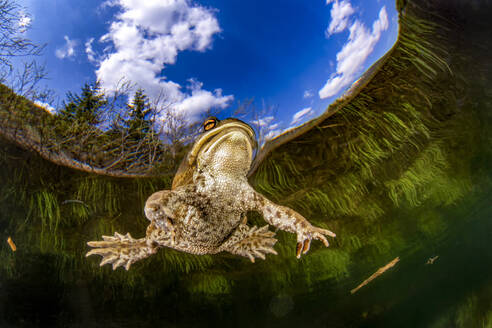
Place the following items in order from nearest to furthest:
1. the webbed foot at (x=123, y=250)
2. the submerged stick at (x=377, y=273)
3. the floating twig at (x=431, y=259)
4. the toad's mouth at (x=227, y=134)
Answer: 1. the toad's mouth at (x=227, y=134)
2. the webbed foot at (x=123, y=250)
3. the submerged stick at (x=377, y=273)
4. the floating twig at (x=431, y=259)

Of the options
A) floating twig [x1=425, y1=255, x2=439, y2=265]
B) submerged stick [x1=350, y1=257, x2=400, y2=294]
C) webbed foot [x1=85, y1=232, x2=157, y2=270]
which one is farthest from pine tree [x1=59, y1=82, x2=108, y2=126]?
floating twig [x1=425, y1=255, x2=439, y2=265]

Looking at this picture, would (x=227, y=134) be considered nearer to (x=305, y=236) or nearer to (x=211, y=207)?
(x=211, y=207)

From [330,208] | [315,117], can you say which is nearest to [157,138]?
[315,117]

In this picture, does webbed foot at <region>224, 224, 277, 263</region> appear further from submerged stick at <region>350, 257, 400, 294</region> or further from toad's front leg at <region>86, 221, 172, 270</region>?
submerged stick at <region>350, 257, 400, 294</region>

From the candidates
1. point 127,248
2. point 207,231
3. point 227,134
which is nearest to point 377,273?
point 207,231

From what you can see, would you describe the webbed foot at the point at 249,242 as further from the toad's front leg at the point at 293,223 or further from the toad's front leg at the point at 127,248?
the toad's front leg at the point at 127,248

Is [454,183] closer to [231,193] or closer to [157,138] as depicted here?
[231,193]

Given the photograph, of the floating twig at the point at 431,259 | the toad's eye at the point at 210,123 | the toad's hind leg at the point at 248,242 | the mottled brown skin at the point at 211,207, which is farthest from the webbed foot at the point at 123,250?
the floating twig at the point at 431,259
